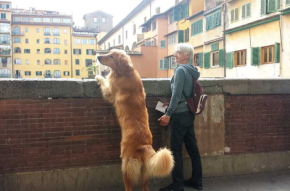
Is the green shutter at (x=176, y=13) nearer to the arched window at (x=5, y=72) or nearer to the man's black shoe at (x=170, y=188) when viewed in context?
the man's black shoe at (x=170, y=188)

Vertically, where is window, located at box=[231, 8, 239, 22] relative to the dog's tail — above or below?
above

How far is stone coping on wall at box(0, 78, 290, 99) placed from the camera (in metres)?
4.05

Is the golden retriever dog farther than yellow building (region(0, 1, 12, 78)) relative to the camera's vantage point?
No

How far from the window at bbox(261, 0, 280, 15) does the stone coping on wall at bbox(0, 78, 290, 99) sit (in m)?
16.6

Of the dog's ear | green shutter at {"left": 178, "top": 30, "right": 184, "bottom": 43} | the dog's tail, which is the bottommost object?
the dog's tail

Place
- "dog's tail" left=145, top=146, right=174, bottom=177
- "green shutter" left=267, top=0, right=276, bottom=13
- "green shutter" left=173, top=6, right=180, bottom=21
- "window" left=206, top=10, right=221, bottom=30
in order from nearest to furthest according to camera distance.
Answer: "dog's tail" left=145, top=146, right=174, bottom=177 < "green shutter" left=267, top=0, right=276, bottom=13 < "window" left=206, top=10, right=221, bottom=30 < "green shutter" left=173, top=6, right=180, bottom=21

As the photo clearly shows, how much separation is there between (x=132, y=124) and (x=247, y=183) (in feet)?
7.68

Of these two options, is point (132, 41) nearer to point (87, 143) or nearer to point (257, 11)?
point (257, 11)

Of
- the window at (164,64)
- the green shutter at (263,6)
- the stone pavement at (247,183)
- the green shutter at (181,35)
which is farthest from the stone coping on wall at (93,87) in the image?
the window at (164,64)

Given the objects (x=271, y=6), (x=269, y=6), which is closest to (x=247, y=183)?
(x=271, y=6)

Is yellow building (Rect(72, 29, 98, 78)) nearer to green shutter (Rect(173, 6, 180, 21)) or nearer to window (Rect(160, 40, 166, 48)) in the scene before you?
window (Rect(160, 40, 166, 48))

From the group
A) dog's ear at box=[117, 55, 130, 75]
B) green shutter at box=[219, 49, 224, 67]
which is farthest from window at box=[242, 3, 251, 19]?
dog's ear at box=[117, 55, 130, 75]

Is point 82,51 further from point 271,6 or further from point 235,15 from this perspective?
point 271,6

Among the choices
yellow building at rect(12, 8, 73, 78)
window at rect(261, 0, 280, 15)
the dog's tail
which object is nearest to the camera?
the dog's tail
